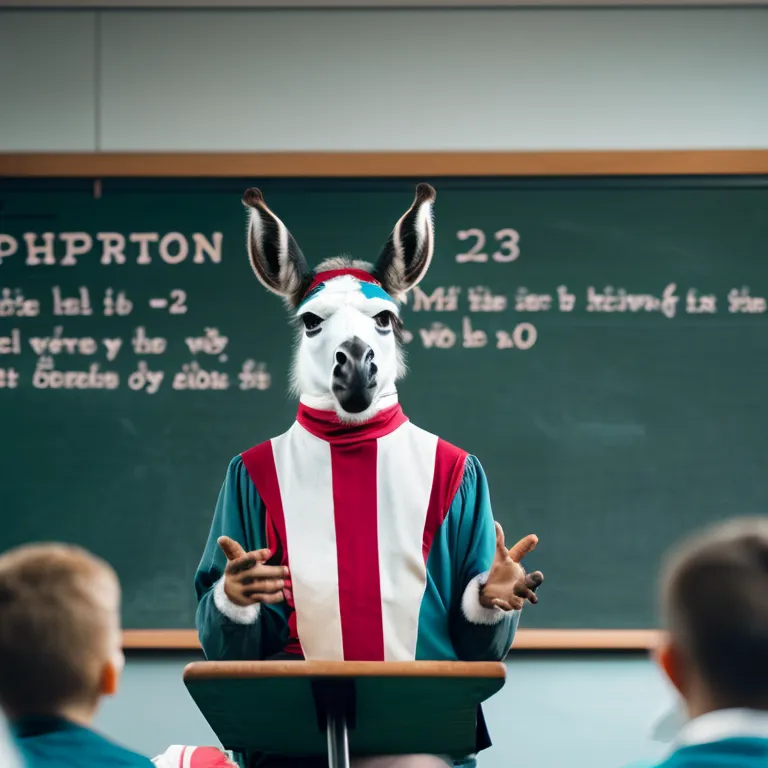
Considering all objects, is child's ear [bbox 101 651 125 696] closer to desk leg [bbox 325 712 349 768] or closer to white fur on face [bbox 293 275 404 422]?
desk leg [bbox 325 712 349 768]

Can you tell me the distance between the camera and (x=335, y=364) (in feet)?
5.15

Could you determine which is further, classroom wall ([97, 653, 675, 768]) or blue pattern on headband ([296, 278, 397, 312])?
classroom wall ([97, 653, 675, 768])

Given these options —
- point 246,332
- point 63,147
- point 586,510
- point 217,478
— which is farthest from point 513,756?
point 63,147

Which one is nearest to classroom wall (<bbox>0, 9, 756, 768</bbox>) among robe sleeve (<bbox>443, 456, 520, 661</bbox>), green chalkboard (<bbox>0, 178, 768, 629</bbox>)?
green chalkboard (<bbox>0, 178, 768, 629</bbox>)

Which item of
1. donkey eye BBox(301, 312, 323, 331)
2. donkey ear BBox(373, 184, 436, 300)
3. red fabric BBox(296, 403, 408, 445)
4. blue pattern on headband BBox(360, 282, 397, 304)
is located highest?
donkey ear BBox(373, 184, 436, 300)

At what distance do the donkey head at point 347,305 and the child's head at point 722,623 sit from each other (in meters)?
0.75

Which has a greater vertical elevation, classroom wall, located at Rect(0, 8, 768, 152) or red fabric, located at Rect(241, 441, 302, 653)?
classroom wall, located at Rect(0, 8, 768, 152)

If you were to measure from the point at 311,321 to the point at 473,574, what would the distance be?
0.50 m

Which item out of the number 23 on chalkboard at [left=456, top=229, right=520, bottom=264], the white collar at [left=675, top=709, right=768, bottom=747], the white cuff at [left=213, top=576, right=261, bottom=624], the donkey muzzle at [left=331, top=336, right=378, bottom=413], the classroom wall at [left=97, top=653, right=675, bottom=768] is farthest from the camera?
the number 23 on chalkboard at [left=456, top=229, right=520, bottom=264]

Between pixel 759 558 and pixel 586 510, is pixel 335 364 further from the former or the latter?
pixel 586 510

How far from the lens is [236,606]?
1.44m

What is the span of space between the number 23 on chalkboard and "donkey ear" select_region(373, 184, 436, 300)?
0.75 metres

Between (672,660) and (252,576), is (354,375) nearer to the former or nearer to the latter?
(252,576)

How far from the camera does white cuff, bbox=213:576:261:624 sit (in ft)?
4.71
